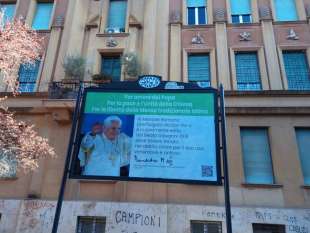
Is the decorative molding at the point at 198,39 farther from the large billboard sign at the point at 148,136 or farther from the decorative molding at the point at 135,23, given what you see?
the large billboard sign at the point at 148,136

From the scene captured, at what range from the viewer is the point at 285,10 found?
49.9ft

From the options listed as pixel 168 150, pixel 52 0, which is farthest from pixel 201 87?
pixel 52 0

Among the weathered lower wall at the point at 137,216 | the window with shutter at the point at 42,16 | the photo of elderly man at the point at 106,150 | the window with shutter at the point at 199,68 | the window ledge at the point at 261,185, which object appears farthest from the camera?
the window with shutter at the point at 42,16

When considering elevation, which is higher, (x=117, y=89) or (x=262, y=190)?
(x=117, y=89)

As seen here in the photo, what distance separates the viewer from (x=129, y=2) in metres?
16.1

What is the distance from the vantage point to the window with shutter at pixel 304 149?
1162cm

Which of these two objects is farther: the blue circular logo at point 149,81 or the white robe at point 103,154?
the blue circular logo at point 149,81

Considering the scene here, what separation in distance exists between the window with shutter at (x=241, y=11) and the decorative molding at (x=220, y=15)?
0.50 m

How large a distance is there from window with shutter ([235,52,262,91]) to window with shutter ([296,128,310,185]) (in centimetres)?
254

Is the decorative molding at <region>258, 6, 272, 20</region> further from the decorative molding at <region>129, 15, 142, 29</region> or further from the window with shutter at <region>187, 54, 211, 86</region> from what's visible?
the decorative molding at <region>129, 15, 142, 29</region>

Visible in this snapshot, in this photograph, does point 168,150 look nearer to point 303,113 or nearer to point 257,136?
point 257,136

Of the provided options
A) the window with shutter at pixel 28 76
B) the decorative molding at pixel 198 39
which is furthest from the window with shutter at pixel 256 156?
the window with shutter at pixel 28 76

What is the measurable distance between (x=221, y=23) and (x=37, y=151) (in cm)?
1016

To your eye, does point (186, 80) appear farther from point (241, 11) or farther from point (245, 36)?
point (241, 11)
